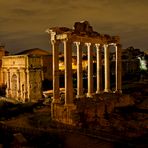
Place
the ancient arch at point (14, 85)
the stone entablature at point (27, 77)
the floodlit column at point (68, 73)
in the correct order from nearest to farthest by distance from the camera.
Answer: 1. the floodlit column at point (68, 73)
2. the stone entablature at point (27, 77)
3. the ancient arch at point (14, 85)

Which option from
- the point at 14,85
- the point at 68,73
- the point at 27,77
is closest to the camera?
the point at 68,73

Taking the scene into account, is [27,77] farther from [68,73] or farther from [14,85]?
[68,73]

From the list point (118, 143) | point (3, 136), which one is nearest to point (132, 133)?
point (118, 143)

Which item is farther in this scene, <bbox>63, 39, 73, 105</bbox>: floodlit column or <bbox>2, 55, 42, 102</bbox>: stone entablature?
<bbox>2, 55, 42, 102</bbox>: stone entablature

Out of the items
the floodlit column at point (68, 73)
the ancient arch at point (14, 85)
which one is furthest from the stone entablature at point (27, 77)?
the floodlit column at point (68, 73)

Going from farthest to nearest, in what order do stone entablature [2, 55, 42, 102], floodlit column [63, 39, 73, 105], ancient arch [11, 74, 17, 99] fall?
ancient arch [11, 74, 17, 99] → stone entablature [2, 55, 42, 102] → floodlit column [63, 39, 73, 105]

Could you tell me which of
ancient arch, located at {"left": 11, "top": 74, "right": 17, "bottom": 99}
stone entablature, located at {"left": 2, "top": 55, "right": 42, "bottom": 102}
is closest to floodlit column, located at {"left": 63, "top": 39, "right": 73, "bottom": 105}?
stone entablature, located at {"left": 2, "top": 55, "right": 42, "bottom": 102}

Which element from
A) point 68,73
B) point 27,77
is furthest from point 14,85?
point 68,73

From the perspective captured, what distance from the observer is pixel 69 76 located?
2362 centimetres

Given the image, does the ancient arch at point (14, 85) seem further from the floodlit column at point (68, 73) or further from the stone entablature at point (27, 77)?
the floodlit column at point (68, 73)

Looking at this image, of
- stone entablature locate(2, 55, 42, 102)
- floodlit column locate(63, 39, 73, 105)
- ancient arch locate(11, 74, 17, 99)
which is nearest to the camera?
floodlit column locate(63, 39, 73, 105)

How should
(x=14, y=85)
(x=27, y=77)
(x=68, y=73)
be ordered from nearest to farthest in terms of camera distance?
(x=68, y=73) → (x=27, y=77) → (x=14, y=85)

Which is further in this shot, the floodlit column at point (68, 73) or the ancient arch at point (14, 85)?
the ancient arch at point (14, 85)

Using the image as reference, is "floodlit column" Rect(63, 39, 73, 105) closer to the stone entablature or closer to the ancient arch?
the stone entablature
